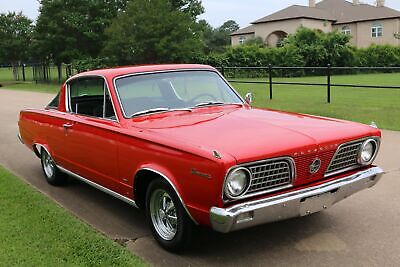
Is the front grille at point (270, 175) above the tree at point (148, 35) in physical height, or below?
below

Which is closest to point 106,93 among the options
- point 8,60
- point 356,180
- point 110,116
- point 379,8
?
point 110,116

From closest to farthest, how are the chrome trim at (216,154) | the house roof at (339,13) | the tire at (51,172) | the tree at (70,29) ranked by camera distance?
the chrome trim at (216,154) → the tire at (51,172) → the tree at (70,29) → the house roof at (339,13)

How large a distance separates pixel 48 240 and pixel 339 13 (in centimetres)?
7105

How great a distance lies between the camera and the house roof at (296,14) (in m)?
63.9

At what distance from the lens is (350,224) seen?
16.3 feet

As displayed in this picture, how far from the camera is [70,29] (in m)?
34.7

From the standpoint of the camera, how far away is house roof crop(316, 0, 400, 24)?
65.8 meters

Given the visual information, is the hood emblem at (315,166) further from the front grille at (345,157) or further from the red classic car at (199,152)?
the front grille at (345,157)

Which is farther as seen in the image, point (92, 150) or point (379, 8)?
point (379, 8)

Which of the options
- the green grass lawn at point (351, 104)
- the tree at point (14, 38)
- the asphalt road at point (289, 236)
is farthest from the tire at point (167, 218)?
the tree at point (14, 38)

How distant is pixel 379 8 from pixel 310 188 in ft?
228

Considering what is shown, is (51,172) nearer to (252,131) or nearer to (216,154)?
(252,131)

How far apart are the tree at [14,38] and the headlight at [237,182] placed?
1621 inches

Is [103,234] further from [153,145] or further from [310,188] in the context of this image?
[310,188]
